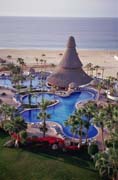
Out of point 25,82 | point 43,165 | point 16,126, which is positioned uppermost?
point 25,82


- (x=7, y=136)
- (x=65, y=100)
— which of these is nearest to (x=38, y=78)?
(x=65, y=100)

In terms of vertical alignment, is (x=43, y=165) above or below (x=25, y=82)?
below

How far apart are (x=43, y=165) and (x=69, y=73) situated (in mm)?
30568

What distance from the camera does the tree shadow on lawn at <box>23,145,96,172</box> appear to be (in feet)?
107

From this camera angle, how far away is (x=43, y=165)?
31.7 metres

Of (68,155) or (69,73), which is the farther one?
(69,73)

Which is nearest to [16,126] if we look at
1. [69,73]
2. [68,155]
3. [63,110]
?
[68,155]

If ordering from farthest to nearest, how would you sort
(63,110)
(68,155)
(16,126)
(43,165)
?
(63,110), (16,126), (68,155), (43,165)

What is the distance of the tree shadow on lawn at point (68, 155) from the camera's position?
3247 cm

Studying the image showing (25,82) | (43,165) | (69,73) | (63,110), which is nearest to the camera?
(43,165)

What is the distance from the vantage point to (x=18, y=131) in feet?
115

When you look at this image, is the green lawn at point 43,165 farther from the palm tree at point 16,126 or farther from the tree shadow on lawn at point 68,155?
the palm tree at point 16,126

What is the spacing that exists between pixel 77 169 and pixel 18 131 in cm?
760

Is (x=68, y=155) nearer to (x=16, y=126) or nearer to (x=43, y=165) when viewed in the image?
(x=43, y=165)
